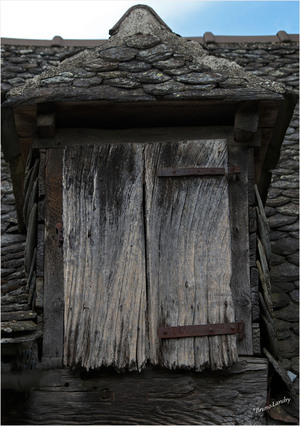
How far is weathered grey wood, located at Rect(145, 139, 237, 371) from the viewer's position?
436 centimetres

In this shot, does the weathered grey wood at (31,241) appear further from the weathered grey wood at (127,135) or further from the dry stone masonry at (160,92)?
the weathered grey wood at (127,135)

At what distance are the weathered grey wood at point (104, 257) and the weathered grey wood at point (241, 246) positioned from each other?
1.90 feet

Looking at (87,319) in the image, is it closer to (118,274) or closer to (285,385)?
(118,274)

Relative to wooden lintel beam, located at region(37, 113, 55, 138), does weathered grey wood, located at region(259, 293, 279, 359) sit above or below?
below

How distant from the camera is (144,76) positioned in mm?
4762

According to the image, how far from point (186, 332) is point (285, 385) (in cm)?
73

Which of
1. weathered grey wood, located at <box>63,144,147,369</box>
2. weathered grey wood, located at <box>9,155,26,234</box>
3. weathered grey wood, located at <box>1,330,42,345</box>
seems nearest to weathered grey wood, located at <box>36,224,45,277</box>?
weathered grey wood, located at <box>63,144,147,369</box>

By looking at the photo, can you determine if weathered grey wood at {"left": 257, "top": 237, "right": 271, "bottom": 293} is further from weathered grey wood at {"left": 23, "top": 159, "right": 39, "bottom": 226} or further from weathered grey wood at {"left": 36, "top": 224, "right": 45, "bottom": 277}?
weathered grey wood at {"left": 23, "top": 159, "right": 39, "bottom": 226}

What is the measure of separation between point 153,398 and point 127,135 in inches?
67.5

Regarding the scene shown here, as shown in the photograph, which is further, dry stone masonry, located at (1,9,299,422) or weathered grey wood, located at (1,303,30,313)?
dry stone masonry, located at (1,9,299,422)

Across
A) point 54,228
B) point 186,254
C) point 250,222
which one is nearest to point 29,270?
point 54,228

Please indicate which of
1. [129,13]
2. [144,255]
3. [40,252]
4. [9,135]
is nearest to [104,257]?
[144,255]

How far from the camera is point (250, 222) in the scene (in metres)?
4.68

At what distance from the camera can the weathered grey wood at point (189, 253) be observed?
4.36 metres
